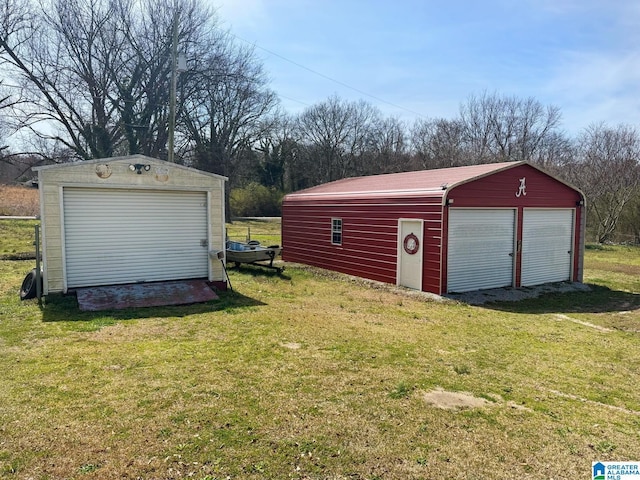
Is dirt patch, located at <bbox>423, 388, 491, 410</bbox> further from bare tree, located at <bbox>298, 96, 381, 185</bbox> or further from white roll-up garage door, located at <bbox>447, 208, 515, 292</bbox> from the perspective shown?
bare tree, located at <bbox>298, 96, 381, 185</bbox>

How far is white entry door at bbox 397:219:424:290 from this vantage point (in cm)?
1070

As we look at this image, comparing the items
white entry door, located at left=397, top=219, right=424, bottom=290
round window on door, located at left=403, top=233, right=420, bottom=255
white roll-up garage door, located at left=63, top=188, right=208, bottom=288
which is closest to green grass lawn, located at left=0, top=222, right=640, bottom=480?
white roll-up garage door, located at left=63, top=188, right=208, bottom=288

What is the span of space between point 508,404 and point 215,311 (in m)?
5.16

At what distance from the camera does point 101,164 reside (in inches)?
348

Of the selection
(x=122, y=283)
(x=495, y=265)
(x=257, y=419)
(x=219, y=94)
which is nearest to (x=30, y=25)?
(x=219, y=94)

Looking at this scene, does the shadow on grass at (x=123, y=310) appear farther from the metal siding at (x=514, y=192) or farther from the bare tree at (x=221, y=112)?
the bare tree at (x=221, y=112)

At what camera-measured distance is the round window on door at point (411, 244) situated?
10755mm

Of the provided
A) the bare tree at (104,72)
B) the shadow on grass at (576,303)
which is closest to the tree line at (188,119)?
the bare tree at (104,72)

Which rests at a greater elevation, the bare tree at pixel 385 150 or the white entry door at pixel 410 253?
the bare tree at pixel 385 150

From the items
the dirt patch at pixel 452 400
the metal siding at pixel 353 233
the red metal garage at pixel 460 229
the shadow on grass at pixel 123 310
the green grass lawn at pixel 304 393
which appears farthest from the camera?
the metal siding at pixel 353 233

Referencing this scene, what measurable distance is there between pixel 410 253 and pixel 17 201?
28149 millimetres

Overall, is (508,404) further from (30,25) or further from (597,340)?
(30,25)

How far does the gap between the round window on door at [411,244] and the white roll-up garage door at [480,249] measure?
2.58ft

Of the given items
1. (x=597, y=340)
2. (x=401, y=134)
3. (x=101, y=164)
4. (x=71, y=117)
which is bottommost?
(x=597, y=340)
